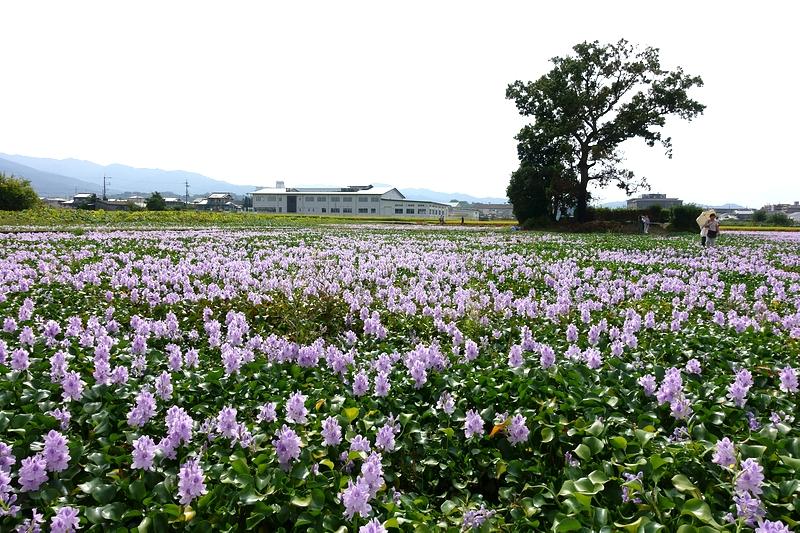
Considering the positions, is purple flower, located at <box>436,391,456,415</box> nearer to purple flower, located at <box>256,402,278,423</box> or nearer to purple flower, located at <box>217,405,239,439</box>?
purple flower, located at <box>256,402,278,423</box>

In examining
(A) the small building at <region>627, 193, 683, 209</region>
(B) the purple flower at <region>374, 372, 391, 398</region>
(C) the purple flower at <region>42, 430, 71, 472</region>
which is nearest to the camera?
(C) the purple flower at <region>42, 430, 71, 472</region>

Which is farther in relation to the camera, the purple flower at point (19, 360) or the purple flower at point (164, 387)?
the purple flower at point (19, 360)

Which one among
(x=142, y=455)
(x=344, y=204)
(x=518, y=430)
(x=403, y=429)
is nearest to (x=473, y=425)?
(x=518, y=430)

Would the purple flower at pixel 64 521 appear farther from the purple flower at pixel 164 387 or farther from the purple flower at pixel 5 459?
the purple flower at pixel 164 387

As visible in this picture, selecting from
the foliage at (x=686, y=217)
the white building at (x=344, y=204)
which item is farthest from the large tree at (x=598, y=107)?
the white building at (x=344, y=204)

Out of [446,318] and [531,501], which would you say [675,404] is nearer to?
[531,501]

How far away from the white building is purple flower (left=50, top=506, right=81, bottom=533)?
9795 cm

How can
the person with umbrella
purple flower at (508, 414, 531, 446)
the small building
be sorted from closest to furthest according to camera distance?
purple flower at (508, 414, 531, 446) → the person with umbrella → the small building

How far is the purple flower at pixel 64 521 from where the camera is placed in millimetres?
1979

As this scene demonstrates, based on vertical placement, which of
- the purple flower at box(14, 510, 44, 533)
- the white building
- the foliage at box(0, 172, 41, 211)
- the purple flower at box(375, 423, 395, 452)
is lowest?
the purple flower at box(14, 510, 44, 533)

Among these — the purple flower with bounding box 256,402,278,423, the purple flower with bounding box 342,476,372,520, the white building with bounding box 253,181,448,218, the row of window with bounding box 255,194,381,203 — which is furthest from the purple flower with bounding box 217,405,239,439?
the row of window with bounding box 255,194,381,203

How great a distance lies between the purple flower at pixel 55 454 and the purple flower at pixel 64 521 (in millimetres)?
480

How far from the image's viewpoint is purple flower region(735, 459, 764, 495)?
2.20 metres

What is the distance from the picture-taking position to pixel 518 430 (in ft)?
9.32
